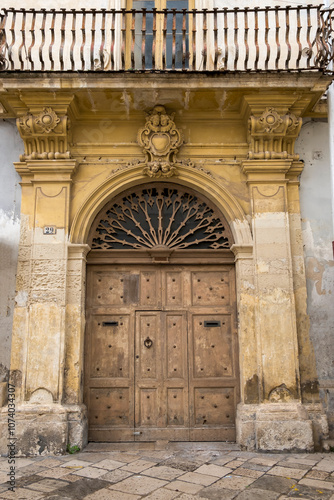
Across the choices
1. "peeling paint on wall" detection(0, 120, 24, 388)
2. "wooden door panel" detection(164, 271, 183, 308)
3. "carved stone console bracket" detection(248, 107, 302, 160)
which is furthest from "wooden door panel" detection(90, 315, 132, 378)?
"carved stone console bracket" detection(248, 107, 302, 160)

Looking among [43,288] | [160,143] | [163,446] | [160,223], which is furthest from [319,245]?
[43,288]

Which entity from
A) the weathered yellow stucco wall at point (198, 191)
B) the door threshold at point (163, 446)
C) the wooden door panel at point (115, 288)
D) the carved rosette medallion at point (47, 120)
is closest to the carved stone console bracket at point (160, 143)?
the weathered yellow stucco wall at point (198, 191)

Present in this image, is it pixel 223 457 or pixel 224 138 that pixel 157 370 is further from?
pixel 224 138

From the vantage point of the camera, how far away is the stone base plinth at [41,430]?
514cm

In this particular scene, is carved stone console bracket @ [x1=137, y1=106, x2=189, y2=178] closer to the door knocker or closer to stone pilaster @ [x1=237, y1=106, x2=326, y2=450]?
stone pilaster @ [x1=237, y1=106, x2=326, y2=450]

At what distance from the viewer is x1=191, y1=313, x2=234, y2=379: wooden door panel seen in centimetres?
582

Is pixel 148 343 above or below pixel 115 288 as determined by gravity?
below

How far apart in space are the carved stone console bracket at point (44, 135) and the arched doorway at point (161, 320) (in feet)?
3.34

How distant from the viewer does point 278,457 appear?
4996mm

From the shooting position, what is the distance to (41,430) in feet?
17.0

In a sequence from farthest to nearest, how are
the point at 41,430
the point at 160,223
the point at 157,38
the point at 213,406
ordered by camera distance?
the point at 157,38, the point at 160,223, the point at 213,406, the point at 41,430

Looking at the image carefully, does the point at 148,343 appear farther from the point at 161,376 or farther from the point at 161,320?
the point at 161,376

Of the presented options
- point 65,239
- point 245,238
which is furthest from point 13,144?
point 245,238

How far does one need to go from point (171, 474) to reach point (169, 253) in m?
2.69
